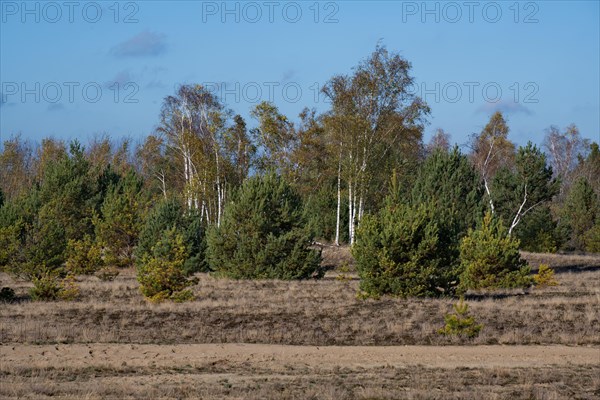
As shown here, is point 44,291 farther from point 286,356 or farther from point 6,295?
point 286,356

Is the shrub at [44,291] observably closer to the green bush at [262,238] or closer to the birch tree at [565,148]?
the green bush at [262,238]

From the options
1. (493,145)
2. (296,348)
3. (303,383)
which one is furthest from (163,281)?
(493,145)

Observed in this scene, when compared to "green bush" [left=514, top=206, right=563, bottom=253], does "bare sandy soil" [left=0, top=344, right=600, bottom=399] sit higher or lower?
lower

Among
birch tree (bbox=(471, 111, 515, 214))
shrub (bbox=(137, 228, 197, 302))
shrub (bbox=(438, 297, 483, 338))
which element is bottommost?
shrub (bbox=(438, 297, 483, 338))

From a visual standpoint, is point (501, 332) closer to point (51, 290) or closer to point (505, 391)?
point (505, 391)

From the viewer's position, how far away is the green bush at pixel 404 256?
93.7 ft

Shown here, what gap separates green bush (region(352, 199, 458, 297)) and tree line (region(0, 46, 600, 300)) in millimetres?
46

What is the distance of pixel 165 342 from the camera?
20.8m

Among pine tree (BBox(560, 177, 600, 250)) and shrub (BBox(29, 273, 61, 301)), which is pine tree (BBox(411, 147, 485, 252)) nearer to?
pine tree (BBox(560, 177, 600, 250))

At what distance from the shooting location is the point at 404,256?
1139 inches

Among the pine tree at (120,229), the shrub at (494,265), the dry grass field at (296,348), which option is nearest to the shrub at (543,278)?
the shrub at (494,265)

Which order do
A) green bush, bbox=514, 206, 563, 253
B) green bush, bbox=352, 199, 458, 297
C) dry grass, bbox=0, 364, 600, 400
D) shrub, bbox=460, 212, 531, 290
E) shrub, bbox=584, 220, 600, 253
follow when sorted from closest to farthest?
dry grass, bbox=0, 364, 600, 400 → green bush, bbox=352, 199, 458, 297 → shrub, bbox=460, 212, 531, 290 → green bush, bbox=514, 206, 563, 253 → shrub, bbox=584, 220, 600, 253

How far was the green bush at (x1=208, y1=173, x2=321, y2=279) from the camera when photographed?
37281mm

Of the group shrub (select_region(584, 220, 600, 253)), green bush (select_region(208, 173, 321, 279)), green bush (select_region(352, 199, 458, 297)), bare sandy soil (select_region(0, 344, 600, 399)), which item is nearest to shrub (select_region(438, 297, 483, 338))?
bare sandy soil (select_region(0, 344, 600, 399))
